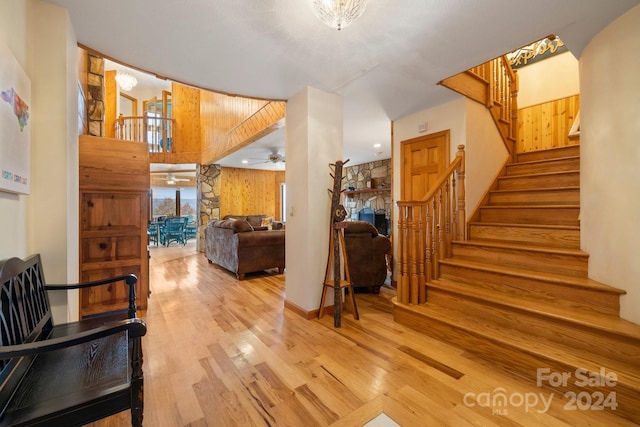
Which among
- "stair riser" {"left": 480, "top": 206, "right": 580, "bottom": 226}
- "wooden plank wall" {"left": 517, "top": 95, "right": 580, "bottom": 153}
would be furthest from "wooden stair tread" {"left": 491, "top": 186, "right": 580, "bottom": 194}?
"wooden plank wall" {"left": 517, "top": 95, "right": 580, "bottom": 153}

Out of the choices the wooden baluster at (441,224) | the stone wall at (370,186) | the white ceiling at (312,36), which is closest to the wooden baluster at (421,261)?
the wooden baluster at (441,224)

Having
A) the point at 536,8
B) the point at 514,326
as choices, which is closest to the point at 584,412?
the point at 514,326

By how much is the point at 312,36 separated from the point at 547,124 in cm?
397

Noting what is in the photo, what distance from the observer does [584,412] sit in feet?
4.93

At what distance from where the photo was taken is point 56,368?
44.6 inches

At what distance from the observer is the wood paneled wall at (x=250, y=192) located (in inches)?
330

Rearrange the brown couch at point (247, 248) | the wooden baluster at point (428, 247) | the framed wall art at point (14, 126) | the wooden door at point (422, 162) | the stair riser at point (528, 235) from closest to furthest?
the framed wall art at point (14, 126)
the stair riser at point (528, 235)
the wooden baluster at point (428, 247)
the wooden door at point (422, 162)
the brown couch at point (247, 248)

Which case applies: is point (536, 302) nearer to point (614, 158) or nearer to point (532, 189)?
point (614, 158)

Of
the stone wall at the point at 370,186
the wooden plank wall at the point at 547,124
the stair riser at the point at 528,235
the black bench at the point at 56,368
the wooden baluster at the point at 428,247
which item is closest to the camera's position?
the black bench at the point at 56,368

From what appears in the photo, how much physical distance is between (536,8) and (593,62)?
843 mm

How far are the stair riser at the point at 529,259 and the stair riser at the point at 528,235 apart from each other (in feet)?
1.06

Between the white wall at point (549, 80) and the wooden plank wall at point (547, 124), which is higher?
Answer: the white wall at point (549, 80)

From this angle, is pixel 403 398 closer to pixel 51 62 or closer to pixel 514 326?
pixel 514 326

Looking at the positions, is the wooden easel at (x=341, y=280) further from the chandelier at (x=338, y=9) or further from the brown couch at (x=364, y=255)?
the chandelier at (x=338, y=9)
